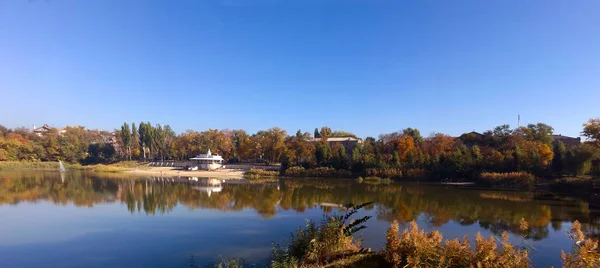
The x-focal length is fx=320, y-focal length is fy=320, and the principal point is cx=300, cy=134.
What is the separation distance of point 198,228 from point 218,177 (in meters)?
26.6

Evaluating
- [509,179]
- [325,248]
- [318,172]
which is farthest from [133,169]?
[509,179]

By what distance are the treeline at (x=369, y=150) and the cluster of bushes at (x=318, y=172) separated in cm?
133

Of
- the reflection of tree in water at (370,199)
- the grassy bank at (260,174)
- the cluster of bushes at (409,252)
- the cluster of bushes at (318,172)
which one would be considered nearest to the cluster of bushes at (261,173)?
the grassy bank at (260,174)

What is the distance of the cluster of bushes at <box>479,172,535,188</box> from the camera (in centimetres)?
2978

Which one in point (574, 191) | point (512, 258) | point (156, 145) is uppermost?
point (156, 145)

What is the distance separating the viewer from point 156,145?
57344 mm

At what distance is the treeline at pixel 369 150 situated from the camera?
32.3 metres

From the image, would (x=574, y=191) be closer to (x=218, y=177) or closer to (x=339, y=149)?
(x=339, y=149)

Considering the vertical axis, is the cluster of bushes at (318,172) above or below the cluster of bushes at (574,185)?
above

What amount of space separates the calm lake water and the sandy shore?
524 inches

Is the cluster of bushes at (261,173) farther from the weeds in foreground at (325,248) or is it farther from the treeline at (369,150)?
the weeds in foreground at (325,248)

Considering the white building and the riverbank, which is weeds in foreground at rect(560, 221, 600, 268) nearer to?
the riverbank

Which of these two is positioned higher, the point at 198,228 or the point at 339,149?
the point at 339,149

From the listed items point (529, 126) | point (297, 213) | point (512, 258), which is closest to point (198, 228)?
point (297, 213)
